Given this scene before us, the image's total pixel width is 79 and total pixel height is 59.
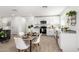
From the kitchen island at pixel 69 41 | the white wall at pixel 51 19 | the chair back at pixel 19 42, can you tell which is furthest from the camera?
the white wall at pixel 51 19

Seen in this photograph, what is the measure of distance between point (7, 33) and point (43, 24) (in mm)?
4152

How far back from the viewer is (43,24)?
9.38 meters

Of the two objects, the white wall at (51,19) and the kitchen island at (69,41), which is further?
the white wall at (51,19)

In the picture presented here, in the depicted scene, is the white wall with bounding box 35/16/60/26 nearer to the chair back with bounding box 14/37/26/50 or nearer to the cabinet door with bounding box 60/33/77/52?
the cabinet door with bounding box 60/33/77/52

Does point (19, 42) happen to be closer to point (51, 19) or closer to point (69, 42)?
point (69, 42)

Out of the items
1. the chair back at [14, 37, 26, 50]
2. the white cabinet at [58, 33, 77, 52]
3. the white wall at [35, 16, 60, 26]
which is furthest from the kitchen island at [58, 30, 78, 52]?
the white wall at [35, 16, 60, 26]

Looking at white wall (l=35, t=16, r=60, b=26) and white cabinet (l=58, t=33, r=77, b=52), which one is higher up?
white wall (l=35, t=16, r=60, b=26)

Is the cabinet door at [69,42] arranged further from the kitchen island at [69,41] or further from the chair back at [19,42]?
the chair back at [19,42]

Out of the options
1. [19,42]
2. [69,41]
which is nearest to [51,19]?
[69,41]

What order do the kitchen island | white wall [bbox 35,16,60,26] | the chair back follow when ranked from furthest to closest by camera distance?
white wall [bbox 35,16,60,26] → the kitchen island → the chair back

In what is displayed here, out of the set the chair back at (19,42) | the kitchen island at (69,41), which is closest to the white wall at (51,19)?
the kitchen island at (69,41)

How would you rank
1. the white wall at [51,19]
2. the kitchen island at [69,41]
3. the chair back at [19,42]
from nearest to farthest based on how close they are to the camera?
the chair back at [19,42] → the kitchen island at [69,41] → the white wall at [51,19]

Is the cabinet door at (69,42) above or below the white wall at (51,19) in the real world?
below
